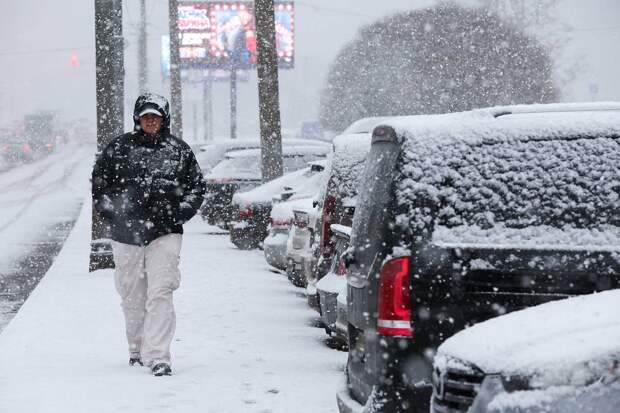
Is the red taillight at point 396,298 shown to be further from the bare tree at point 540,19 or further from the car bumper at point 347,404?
the bare tree at point 540,19

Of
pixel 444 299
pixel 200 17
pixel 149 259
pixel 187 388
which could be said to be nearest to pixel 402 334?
pixel 444 299

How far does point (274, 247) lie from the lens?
41.4 feet

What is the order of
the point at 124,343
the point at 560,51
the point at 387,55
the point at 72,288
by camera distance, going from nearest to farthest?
the point at 124,343 → the point at 72,288 → the point at 387,55 → the point at 560,51

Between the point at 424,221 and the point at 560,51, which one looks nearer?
the point at 424,221

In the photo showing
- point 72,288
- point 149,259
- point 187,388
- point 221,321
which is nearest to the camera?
point 187,388

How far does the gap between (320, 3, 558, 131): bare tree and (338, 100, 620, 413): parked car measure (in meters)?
43.6

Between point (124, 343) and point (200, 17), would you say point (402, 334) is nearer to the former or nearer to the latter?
point (124, 343)

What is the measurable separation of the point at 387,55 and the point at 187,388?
47.0 m

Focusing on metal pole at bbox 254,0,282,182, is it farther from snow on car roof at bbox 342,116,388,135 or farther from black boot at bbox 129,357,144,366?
black boot at bbox 129,357,144,366

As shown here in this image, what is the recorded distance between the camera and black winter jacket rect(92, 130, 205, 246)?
7781 millimetres

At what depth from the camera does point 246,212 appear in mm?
16234

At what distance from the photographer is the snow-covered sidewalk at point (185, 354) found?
22.7ft

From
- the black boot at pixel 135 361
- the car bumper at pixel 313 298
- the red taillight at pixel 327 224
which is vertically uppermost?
the red taillight at pixel 327 224

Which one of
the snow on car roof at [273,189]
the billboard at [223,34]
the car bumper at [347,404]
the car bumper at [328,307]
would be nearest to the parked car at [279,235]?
the snow on car roof at [273,189]
